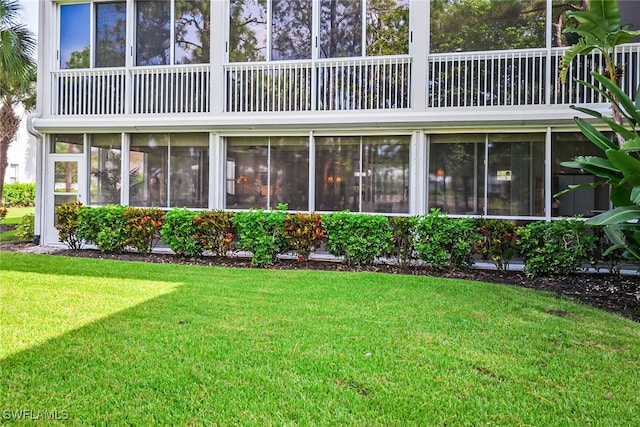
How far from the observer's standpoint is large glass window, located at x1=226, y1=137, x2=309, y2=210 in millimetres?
11336

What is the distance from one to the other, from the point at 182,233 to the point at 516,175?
6.95 m

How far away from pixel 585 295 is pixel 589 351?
3.12 metres

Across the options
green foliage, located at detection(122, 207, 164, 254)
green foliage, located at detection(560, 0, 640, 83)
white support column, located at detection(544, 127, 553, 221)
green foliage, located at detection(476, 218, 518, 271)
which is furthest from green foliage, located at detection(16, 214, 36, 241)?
green foliage, located at detection(560, 0, 640, 83)

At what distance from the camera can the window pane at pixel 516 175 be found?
10312mm

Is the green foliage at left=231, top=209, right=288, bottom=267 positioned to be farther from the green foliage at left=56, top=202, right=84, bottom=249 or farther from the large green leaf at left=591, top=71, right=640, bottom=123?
the large green leaf at left=591, top=71, right=640, bottom=123

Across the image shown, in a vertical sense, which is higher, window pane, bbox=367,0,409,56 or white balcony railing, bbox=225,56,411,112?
window pane, bbox=367,0,409,56

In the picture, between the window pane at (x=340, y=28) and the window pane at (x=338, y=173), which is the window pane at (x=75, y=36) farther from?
the window pane at (x=338, y=173)

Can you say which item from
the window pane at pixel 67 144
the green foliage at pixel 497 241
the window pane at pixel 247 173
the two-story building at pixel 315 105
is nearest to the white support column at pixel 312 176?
the two-story building at pixel 315 105

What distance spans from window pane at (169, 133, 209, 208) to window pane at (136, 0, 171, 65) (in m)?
1.98

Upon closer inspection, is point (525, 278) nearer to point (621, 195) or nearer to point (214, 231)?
point (621, 195)

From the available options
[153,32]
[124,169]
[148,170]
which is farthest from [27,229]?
[153,32]

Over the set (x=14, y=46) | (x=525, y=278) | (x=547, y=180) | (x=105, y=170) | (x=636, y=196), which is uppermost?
(x=14, y=46)

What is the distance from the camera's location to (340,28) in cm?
1116

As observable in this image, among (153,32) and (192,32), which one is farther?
(153,32)
